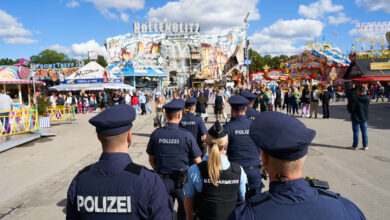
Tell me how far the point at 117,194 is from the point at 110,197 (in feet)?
0.17

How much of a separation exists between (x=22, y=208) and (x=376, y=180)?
7.10 metres

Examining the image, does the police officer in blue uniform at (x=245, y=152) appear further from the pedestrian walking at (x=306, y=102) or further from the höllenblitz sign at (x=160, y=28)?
the höllenblitz sign at (x=160, y=28)

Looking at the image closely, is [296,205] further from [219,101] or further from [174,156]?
[219,101]

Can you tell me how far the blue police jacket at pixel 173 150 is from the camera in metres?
3.48

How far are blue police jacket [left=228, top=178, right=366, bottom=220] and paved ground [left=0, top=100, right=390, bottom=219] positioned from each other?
3597 millimetres

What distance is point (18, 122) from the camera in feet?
33.1

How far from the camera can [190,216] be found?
9.11 ft

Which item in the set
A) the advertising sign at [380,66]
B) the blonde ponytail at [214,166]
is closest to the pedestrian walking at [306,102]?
the blonde ponytail at [214,166]

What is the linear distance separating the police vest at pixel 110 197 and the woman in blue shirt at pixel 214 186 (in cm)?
92

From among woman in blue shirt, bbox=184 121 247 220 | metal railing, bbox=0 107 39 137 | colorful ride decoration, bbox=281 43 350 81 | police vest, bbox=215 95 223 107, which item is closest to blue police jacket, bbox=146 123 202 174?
woman in blue shirt, bbox=184 121 247 220

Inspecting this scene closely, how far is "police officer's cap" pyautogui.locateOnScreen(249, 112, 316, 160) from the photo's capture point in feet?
4.45

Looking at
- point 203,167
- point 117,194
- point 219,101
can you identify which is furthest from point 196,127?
point 219,101

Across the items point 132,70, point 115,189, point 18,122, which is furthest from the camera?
Answer: point 132,70

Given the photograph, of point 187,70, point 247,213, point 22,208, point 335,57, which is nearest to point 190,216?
point 247,213
